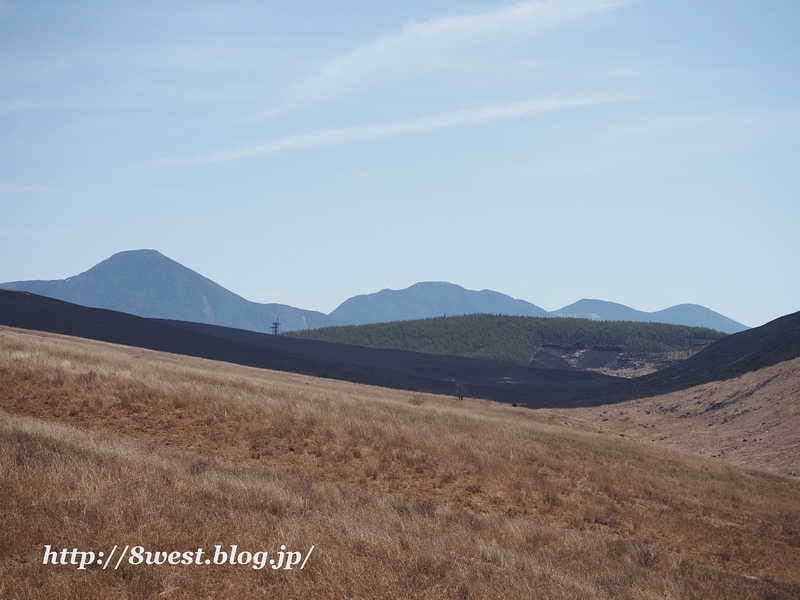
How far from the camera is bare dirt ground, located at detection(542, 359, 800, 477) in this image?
31.8 meters

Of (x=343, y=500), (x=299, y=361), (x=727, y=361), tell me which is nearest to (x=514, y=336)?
(x=727, y=361)

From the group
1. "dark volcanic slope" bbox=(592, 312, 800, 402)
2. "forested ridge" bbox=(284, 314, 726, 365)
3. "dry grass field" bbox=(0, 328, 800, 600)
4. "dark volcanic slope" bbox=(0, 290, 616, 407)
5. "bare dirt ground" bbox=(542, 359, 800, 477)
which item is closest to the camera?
"dry grass field" bbox=(0, 328, 800, 600)

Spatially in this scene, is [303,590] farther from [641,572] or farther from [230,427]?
[230,427]

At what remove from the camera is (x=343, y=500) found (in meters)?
11.0

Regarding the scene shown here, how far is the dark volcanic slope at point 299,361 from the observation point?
205 feet

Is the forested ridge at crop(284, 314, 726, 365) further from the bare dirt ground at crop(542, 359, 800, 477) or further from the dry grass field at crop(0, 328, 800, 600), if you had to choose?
the dry grass field at crop(0, 328, 800, 600)

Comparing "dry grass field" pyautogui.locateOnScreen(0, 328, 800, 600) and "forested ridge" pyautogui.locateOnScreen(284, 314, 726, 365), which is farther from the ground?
"forested ridge" pyautogui.locateOnScreen(284, 314, 726, 365)

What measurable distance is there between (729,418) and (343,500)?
38714 millimetres

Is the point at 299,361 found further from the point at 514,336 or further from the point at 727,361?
the point at 514,336

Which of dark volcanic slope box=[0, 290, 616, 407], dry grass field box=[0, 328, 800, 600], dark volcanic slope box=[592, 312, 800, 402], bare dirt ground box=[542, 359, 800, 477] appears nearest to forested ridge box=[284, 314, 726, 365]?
dark volcanic slope box=[0, 290, 616, 407]

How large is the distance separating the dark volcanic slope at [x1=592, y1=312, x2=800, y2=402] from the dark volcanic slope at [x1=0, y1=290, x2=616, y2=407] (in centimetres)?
634

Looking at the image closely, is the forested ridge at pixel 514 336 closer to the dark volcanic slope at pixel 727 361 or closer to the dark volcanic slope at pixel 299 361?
the dark volcanic slope at pixel 299 361

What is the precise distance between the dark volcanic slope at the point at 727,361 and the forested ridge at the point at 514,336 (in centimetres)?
3633

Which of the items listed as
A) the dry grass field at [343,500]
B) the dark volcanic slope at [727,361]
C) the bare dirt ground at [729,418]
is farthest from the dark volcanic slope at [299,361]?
the dry grass field at [343,500]
